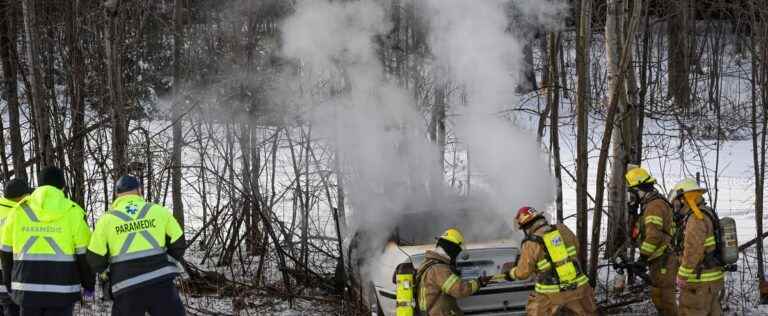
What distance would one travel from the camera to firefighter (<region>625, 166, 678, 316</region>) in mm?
6816

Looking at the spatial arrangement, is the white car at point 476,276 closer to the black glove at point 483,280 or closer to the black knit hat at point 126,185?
the black glove at point 483,280

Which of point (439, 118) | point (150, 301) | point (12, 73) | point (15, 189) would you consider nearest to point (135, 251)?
point (150, 301)

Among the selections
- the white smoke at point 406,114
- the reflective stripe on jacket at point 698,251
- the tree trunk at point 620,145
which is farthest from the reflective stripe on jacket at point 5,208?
the tree trunk at point 620,145

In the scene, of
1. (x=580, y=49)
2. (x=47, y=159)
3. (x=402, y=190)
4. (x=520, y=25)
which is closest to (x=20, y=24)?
(x=47, y=159)

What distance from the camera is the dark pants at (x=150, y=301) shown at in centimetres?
545

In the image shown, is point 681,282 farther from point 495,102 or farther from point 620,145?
point 495,102

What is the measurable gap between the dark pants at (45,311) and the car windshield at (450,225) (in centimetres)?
321

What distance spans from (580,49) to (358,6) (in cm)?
359

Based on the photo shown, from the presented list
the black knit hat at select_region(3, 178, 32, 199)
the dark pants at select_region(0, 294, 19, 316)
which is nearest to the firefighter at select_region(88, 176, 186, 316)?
the black knit hat at select_region(3, 178, 32, 199)

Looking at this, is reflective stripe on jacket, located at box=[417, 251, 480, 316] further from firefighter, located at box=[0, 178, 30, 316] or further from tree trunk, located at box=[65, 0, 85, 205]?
tree trunk, located at box=[65, 0, 85, 205]

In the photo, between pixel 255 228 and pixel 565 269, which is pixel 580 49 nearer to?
pixel 565 269

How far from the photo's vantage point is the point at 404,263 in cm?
599

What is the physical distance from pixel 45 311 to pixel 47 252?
539mm

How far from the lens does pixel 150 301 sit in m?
5.51
